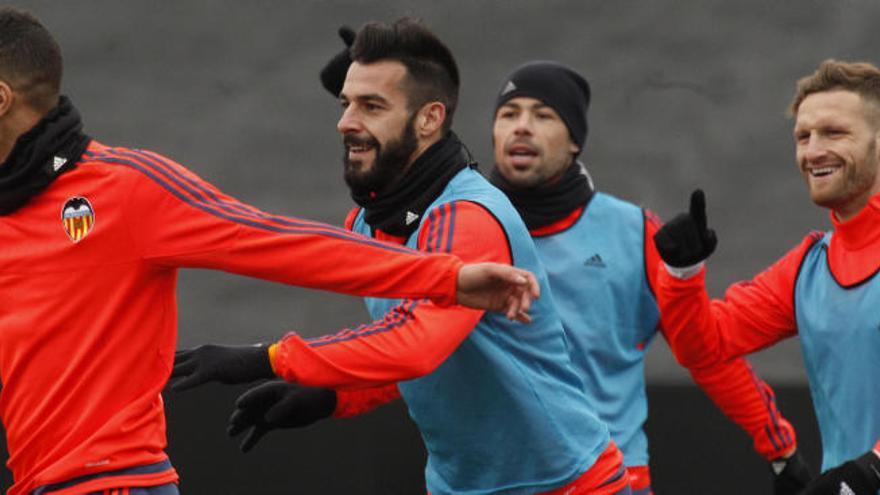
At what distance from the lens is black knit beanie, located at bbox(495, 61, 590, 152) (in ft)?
21.6

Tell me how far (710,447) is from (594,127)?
1.73m

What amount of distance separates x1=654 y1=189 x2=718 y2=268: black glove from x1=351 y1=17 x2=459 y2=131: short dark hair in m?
0.74

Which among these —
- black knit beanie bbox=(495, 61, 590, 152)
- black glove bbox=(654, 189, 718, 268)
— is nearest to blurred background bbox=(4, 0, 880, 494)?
black knit beanie bbox=(495, 61, 590, 152)

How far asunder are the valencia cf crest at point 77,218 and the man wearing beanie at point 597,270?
2544 millimetres

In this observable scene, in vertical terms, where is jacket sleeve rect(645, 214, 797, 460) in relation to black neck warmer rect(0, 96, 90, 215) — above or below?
below

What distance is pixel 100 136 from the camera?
7.84 m

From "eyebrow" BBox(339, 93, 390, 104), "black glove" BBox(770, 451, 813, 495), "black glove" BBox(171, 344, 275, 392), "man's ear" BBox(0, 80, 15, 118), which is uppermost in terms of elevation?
"eyebrow" BBox(339, 93, 390, 104)

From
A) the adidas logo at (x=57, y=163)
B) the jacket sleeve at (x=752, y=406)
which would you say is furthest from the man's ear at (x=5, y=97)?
the jacket sleeve at (x=752, y=406)

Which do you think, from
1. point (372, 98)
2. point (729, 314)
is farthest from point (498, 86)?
point (372, 98)

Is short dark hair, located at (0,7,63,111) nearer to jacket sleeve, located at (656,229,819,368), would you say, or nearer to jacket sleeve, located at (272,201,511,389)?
jacket sleeve, located at (272,201,511,389)

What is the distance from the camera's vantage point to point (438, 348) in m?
3.99

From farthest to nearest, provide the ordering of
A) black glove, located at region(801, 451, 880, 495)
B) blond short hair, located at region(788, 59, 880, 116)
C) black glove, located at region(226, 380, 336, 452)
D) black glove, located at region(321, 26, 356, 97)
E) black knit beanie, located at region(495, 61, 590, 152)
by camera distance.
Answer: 1. black knit beanie, located at region(495, 61, 590, 152)
2. black glove, located at region(321, 26, 356, 97)
3. blond short hair, located at region(788, 59, 880, 116)
4. black glove, located at region(226, 380, 336, 452)
5. black glove, located at region(801, 451, 880, 495)

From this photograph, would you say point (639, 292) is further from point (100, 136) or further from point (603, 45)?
point (100, 136)

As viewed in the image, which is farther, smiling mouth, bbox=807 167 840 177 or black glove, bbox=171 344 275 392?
smiling mouth, bbox=807 167 840 177
